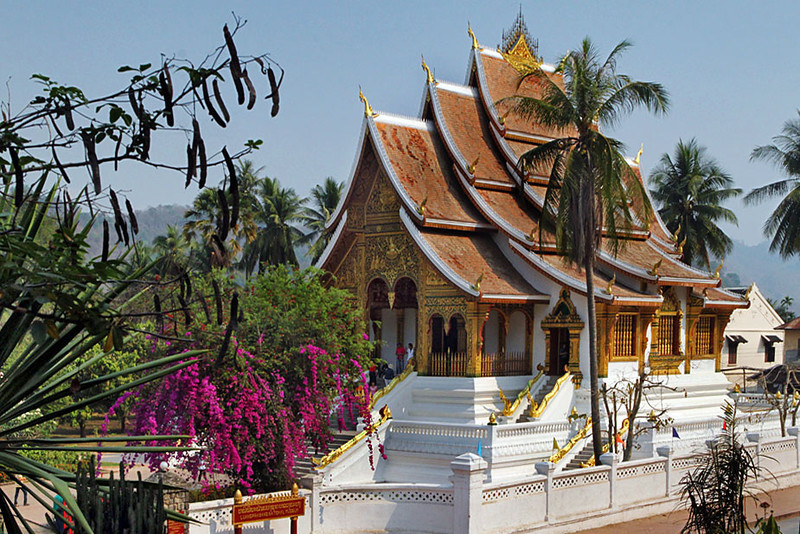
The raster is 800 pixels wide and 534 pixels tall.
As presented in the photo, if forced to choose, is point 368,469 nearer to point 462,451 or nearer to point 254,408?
point 462,451

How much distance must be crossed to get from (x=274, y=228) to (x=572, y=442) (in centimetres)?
2200

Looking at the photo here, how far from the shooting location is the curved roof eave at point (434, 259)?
2229cm

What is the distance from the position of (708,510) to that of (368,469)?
9513mm

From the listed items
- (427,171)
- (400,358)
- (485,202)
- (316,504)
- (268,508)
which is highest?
(427,171)

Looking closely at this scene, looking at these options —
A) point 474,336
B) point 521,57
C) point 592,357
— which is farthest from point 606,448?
point 521,57

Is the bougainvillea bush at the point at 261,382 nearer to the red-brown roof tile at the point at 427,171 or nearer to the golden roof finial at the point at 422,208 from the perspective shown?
the golden roof finial at the point at 422,208

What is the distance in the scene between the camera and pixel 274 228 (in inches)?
1583

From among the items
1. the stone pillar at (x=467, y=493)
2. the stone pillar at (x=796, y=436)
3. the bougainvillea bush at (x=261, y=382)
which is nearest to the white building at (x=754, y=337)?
the stone pillar at (x=796, y=436)

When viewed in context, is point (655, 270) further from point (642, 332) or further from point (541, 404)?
point (541, 404)

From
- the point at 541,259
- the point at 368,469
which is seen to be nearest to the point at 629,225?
the point at 541,259

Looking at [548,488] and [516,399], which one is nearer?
[548,488]

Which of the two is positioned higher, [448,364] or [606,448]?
[448,364]

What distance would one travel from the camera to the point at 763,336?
53.0 metres

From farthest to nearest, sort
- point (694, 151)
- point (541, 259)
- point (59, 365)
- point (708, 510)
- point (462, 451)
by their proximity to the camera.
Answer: point (694, 151)
point (541, 259)
point (462, 451)
point (708, 510)
point (59, 365)
